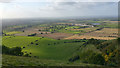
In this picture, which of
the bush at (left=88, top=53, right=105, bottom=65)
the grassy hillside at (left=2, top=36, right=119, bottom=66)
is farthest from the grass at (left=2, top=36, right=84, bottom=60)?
the bush at (left=88, top=53, right=105, bottom=65)

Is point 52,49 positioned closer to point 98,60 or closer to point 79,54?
point 79,54

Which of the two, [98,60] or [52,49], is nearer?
[98,60]

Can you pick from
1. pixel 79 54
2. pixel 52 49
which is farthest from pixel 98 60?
pixel 52 49

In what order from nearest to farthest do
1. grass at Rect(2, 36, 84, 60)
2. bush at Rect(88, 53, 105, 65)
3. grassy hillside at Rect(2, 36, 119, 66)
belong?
grassy hillside at Rect(2, 36, 119, 66), bush at Rect(88, 53, 105, 65), grass at Rect(2, 36, 84, 60)

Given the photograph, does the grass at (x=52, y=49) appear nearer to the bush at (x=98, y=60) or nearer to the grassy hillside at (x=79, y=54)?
the grassy hillside at (x=79, y=54)

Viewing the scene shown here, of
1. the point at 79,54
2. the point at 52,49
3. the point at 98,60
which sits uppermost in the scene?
the point at 98,60

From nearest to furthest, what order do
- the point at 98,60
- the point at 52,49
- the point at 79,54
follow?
the point at 98,60
the point at 79,54
the point at 52,49

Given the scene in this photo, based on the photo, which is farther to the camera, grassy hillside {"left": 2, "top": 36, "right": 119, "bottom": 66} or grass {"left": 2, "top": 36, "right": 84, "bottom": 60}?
grass {"left": 2, "top": 36, "right": 84, "bottom": 60}

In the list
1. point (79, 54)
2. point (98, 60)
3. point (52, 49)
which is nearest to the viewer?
point (98, 60)

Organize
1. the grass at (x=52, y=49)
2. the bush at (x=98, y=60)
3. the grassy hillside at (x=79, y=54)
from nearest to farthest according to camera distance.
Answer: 1. the grassy hillside at (x=79, y=54)
2. the bush at (x=98, y=60)
3. the grass at (x=52, y=49)

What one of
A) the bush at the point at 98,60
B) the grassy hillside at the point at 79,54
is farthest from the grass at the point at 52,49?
the bush at the point at 98,60

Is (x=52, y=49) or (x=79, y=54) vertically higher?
(x=79, y=54)

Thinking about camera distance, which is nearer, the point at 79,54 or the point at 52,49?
the point at 79,54

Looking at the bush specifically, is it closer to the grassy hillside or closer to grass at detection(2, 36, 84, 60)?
the grassy hillside
